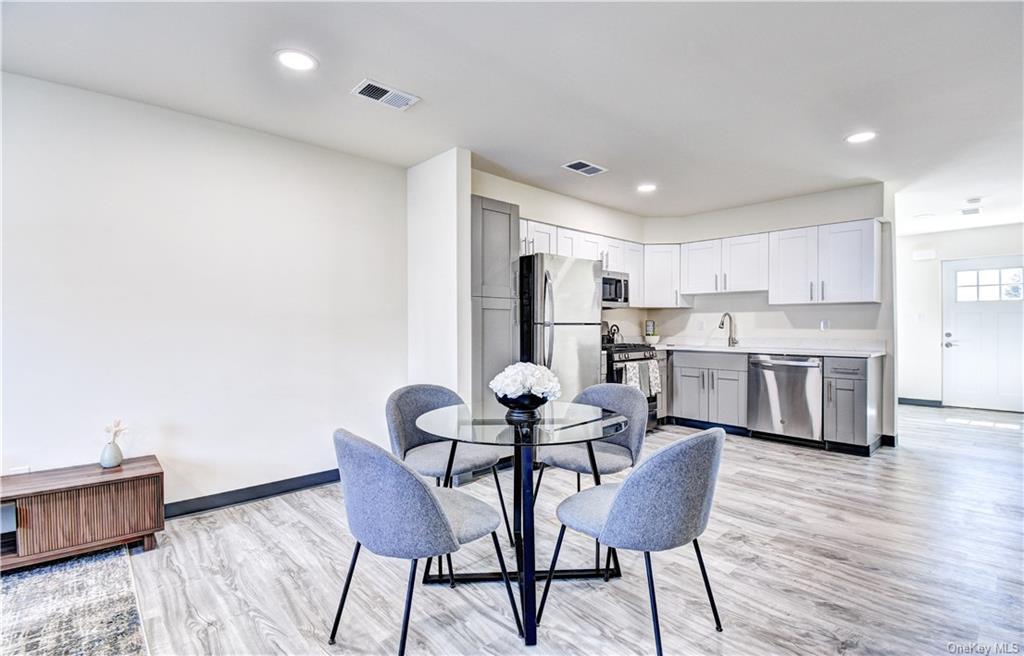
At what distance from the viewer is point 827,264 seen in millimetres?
5008

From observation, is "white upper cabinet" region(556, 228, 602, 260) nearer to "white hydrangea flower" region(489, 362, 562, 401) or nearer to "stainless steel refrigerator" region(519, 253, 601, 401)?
"stainless steel refrigerator" region(519, 253, 601, 401)

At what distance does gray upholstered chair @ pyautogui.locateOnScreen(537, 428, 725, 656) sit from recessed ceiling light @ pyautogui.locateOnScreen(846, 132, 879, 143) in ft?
9.80

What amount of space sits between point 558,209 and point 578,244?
43 centimetres

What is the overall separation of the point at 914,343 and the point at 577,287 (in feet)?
19.7

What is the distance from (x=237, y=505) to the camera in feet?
10.9

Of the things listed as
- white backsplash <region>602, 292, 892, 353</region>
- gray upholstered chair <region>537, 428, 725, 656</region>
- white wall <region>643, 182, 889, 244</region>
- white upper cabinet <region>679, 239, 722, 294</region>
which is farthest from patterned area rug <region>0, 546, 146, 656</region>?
white wall <region>643, 182, 889, 244</region>

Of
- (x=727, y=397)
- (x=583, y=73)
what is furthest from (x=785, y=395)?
(x=583, y=73)

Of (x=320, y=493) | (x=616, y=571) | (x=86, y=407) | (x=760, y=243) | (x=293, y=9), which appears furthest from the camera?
(x=760, y=243)

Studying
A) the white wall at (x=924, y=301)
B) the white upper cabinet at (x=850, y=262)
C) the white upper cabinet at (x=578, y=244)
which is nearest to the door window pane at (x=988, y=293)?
the white wall at (x=924, y=301)

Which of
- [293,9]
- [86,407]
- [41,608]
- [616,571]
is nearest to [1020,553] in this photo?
[616,571]

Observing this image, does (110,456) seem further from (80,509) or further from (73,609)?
(73,609)

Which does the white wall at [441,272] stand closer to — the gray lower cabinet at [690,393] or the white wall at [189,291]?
the white wall at [189,291]

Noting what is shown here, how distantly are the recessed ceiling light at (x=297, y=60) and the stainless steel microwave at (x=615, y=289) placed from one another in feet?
11.5

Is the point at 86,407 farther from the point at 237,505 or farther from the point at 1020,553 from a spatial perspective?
the point at 1020,553
